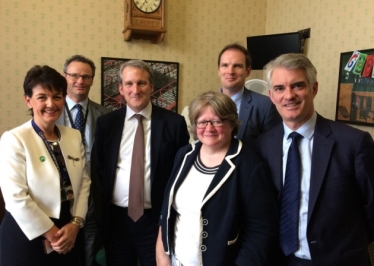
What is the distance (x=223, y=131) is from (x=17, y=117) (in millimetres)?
2713

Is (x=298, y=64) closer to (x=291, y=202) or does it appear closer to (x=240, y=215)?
(x=291, y=202)

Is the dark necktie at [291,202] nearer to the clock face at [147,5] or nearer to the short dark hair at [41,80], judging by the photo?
the short dark hair at [41,80]

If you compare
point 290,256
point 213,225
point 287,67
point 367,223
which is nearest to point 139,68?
point 287,67

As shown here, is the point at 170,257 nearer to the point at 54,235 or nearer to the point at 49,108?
the point at 54,235

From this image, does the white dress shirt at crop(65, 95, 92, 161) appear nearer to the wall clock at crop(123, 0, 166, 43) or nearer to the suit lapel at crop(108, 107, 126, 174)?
the suit lapel at crop(108, 107, 126, 174)

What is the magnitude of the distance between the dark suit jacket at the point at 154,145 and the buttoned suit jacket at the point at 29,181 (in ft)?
1.41

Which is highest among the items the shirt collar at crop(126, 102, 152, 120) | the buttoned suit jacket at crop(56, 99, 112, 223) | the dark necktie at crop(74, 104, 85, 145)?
the shirt collar at crop(126, 102, 152, 120)

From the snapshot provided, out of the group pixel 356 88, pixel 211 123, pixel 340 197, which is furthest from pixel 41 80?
pixel 356 88

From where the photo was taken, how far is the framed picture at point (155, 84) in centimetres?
366

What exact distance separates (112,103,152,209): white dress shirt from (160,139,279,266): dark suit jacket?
63cm

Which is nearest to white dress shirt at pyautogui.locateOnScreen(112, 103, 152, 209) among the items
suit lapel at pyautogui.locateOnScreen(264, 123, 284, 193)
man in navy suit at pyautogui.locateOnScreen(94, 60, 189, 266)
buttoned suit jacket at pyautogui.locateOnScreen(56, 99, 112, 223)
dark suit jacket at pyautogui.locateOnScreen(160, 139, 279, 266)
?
man in navy suit at pyautogui.locateOnScreen(94, 60, 189, 266)

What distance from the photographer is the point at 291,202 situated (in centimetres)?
141

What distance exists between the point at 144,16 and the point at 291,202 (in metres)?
2.74

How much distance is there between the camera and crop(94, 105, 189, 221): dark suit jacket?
78.2 inches
